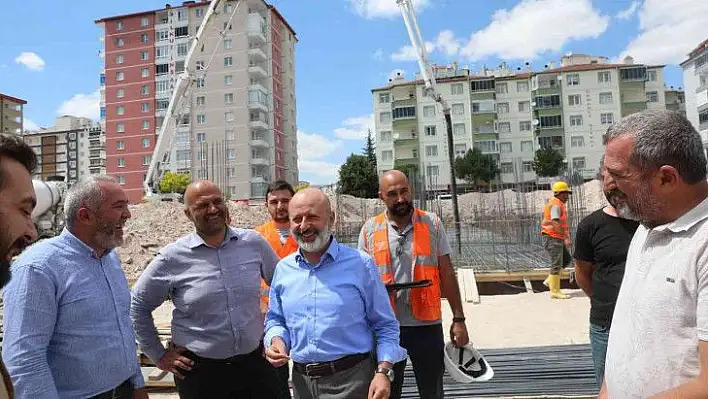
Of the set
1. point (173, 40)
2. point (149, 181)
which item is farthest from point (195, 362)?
point (173, 40)

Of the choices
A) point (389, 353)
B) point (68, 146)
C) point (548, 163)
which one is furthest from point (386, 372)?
point (68, 146)

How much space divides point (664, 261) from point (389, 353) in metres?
1.17

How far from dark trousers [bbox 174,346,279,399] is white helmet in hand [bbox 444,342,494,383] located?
3.68 feet

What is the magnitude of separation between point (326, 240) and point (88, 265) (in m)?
1.06

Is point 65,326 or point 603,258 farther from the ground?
point 603,258

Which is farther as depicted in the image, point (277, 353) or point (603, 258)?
point (603, 258)

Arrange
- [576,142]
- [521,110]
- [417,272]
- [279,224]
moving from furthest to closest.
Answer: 1. [521,110]
2. [576,142]
3. [279,224]
4. [417,272]

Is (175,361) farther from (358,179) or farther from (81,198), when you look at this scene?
(358,179)

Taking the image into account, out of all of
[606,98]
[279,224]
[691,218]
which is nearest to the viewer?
[691,218]

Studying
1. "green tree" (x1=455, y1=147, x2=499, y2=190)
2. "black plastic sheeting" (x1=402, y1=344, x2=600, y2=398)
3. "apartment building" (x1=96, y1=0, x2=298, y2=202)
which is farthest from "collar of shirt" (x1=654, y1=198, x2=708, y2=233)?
"apartment building" (x1=96, y1=0, x2=298, y2=202)

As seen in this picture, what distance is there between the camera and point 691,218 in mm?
1331

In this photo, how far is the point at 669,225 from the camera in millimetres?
1381

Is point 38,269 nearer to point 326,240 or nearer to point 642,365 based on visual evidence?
point 326,240

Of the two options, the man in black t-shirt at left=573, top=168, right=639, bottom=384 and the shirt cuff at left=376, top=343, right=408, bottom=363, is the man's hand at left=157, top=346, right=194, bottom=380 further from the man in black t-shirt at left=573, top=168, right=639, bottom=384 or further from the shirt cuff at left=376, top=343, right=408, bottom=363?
the man in black t-shirt at left=573, top=168, right=639, bottom=384
